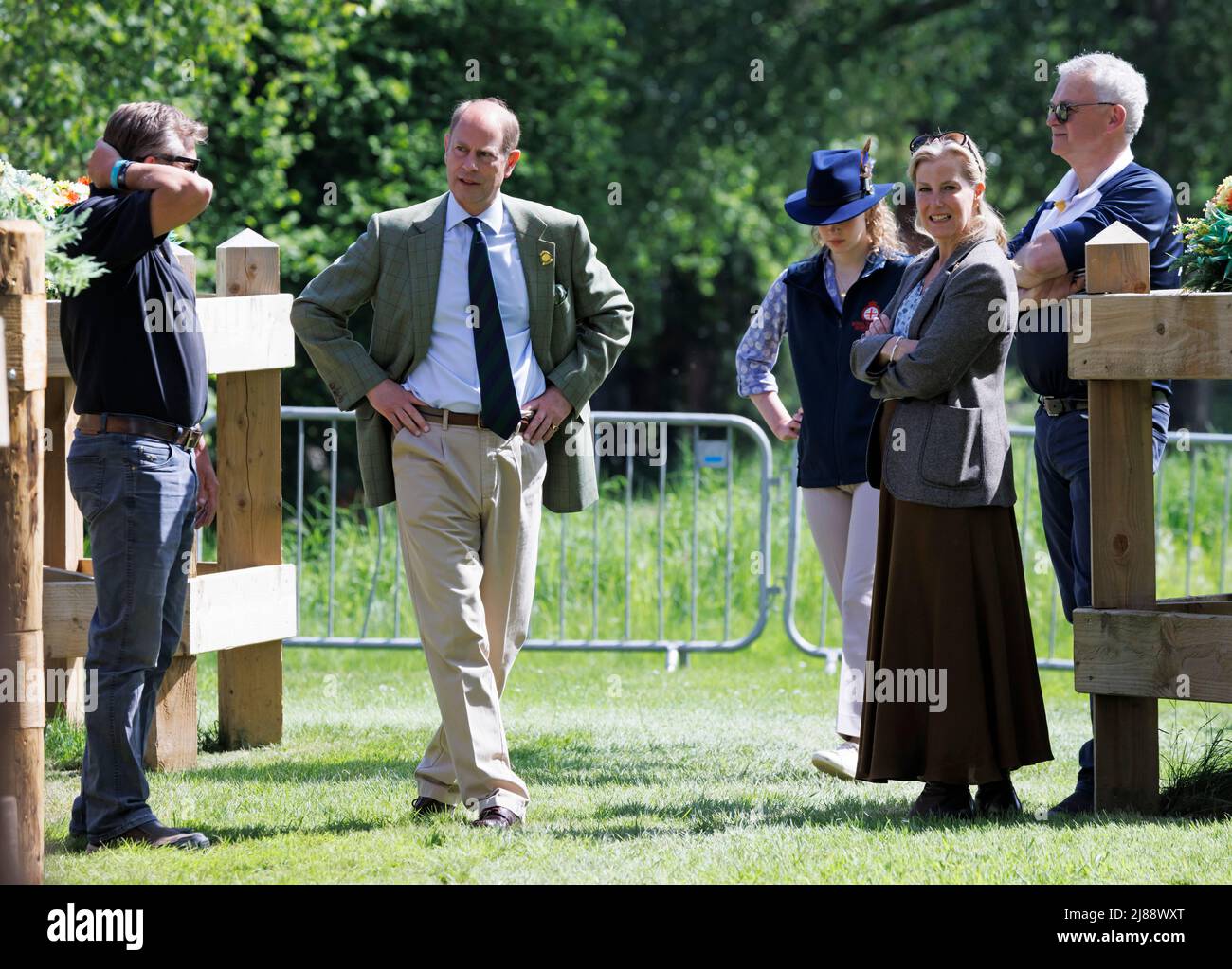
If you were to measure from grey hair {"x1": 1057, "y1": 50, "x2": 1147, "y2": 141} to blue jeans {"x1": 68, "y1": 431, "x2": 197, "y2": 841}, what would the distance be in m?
3.24

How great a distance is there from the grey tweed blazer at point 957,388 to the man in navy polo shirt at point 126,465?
2.17 meters

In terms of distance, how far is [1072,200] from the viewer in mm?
5707

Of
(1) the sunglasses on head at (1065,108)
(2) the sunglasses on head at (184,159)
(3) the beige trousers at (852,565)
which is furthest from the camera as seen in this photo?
(3) the beige trousers at (852,565)

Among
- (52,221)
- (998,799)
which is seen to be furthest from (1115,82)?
(52,221)

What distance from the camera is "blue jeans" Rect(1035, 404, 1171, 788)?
18.1 ft

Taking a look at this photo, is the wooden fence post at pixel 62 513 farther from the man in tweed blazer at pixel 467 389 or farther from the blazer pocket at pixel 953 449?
the blazer pocket at pixel 953 449

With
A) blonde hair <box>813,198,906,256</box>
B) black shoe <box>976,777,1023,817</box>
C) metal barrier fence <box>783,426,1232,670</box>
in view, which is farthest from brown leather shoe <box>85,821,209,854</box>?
metal barrier fence <box>783,426,1232,670</box>

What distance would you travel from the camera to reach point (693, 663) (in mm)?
9742

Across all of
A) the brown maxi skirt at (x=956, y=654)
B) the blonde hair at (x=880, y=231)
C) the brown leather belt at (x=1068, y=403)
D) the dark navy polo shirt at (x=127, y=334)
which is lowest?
the brown maxi skirt at (x=956, y=654)

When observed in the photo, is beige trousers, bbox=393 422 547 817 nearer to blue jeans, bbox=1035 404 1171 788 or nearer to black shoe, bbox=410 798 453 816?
black shoe, bbox=410 798 453 816

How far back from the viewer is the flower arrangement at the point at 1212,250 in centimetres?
511

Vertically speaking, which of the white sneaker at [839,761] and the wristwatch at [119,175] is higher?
the wristwatch at [119,175]

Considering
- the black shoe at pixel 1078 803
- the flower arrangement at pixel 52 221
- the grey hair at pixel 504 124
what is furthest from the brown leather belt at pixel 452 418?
the black shoe at pixel 1078 803

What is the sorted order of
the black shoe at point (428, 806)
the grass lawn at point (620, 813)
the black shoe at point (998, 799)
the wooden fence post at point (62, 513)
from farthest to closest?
the wooden fence post at point (62, 513) → the black shoe at point (428, 806) → the black shoe at point (998, 799) → the grass lawn at point (620, 813)
